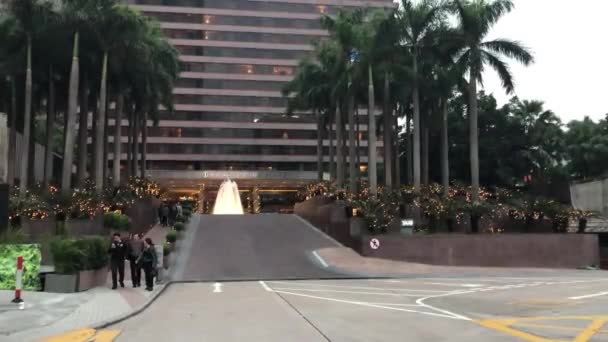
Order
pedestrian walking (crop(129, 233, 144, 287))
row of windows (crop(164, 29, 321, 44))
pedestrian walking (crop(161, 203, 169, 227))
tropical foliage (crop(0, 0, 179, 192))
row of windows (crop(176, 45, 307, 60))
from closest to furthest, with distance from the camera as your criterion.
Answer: pedestrian walking (crop(129, 233, 144, 287))
tropical foliage (crop(0, 0, 179, 192))
pedestrian walking (crop(161, 203, 169, 227))
row of windows (crop(176, 45, 307, 60))
row of windows (crop(164, 29, 321, 44))

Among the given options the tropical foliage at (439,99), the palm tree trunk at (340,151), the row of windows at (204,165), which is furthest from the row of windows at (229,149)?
the palm tree trunk at (340,151)

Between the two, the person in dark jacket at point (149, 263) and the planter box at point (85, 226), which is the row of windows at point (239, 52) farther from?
the person in dark jacket at point (149, 263)

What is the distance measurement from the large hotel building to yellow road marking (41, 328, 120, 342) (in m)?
83.9

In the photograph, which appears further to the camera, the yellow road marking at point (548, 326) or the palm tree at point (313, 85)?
the palm tree at point (313, 85)

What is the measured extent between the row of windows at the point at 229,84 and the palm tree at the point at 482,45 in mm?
65077

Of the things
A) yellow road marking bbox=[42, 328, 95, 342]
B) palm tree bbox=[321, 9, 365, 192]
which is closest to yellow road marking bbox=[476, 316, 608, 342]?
yellow road marking bbox=[42, 328, 95, 342]

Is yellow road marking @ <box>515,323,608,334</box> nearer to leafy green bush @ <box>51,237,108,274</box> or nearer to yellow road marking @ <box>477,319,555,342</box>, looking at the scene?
yellow road marking @ <box>477,319,555,342</box>

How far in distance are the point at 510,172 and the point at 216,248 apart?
97.8 ft

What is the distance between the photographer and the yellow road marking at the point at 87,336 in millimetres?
9367

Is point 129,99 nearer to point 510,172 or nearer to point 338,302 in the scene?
point 510,172

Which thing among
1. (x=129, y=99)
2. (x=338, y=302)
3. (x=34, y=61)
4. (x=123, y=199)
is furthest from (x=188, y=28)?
(x=338, y=302)

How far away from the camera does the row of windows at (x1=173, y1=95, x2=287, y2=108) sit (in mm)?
97812

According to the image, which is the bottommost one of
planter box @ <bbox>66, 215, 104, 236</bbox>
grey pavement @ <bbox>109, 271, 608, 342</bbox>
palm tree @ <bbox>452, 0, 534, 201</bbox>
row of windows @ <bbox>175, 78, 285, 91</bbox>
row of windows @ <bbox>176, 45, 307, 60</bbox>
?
grey pavement @ <bbox>109, 271, 608, 342</bbox>

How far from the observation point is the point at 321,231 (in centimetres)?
3984
